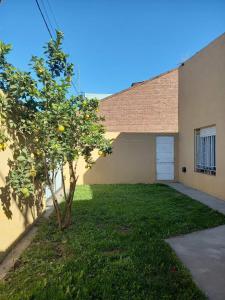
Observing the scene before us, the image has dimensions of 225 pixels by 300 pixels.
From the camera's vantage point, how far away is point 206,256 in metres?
4.56

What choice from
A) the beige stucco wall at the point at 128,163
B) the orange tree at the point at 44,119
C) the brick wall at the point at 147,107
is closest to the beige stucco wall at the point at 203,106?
the beige stucco wall at the point at 128,163

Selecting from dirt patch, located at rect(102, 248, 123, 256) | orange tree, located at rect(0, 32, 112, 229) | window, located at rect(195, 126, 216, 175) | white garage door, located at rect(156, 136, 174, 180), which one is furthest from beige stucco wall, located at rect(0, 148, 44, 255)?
white garage door, located at rect(156, 136, 174, 180)

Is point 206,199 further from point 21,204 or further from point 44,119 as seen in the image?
point 44,119

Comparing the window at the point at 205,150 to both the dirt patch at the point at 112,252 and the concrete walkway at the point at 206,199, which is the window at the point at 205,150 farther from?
the dirt patch at the point at 112,252

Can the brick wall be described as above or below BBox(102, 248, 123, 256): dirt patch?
above

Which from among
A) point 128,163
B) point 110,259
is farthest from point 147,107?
point 110,259

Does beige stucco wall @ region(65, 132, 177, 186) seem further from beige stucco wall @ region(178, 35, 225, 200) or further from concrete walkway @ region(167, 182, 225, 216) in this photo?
concrete walkway @ region(167, 182, 225, 216)

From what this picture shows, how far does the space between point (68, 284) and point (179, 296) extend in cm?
129

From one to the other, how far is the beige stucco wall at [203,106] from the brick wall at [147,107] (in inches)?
63.3

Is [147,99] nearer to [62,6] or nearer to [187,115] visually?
[187,115]

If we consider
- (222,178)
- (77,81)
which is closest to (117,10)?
(77,81)

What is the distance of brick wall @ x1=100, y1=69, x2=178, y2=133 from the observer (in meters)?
15.9

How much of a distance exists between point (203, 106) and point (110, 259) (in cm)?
807

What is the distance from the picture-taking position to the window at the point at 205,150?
10.5 metres
